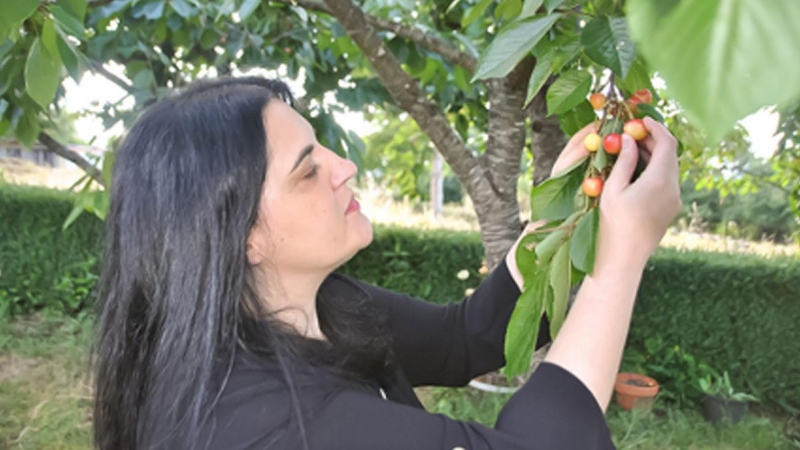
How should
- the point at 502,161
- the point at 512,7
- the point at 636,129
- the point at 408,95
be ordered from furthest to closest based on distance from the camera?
1. the point at 502,161
2. the point at 408,95
3. the point at 512,7
4. the point at 636,129

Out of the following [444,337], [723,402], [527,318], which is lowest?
[723,402]

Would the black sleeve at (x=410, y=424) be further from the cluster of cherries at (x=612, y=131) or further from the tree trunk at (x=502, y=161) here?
the tree trunk at (x=502, y=161)

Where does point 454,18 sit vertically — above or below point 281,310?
above

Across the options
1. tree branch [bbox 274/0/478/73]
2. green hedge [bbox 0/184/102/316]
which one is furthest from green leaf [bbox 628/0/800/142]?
green hedge [bbox 0/184/102/316]

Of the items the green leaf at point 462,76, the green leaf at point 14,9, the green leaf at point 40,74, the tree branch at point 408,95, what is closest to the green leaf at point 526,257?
the green leaf at point 14,9

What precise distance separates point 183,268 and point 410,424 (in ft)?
1.28

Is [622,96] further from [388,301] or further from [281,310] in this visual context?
[388,301]

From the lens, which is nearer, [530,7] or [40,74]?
[530,7]

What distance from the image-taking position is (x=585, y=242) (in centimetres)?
72

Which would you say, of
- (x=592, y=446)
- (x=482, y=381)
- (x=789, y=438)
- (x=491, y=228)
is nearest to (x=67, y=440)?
(x=482, y=381)

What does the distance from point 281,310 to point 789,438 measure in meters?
3.65

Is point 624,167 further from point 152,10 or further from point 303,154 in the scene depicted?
point 152,10

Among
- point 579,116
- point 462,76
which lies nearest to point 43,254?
point 462,76

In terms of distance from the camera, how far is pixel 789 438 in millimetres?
3666
